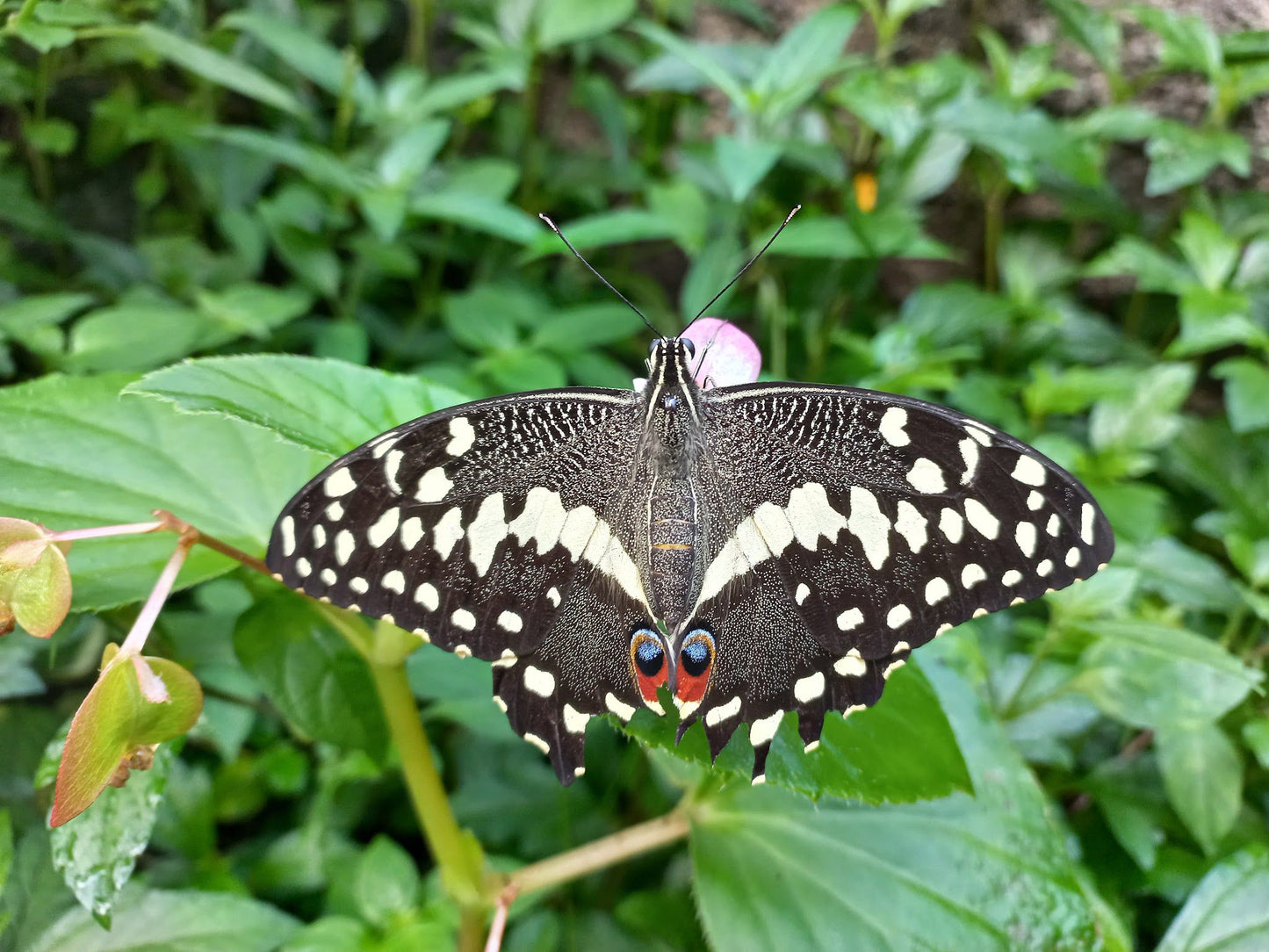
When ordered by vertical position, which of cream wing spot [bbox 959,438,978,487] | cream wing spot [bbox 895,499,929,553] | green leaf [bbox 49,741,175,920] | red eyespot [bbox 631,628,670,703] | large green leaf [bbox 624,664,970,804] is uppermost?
cream wing spot [bbox 959,438,978,487]

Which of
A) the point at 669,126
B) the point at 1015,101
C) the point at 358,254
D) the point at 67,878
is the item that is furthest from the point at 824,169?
the point at 67,878

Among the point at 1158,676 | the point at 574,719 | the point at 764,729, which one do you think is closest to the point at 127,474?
the point at 574,719

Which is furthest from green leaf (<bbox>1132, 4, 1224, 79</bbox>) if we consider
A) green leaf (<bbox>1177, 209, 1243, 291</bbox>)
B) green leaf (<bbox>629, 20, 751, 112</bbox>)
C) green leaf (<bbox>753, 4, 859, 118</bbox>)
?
green leaf (<bbox>629, 20, 751, 112</bbox>)

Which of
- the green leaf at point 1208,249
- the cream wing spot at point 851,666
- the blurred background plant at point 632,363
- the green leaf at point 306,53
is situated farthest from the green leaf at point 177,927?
the green leaf at point 1208,249

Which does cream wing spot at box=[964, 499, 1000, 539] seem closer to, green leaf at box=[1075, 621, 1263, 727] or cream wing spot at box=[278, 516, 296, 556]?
green leaf at box=[1075, 621, 1263, 727]

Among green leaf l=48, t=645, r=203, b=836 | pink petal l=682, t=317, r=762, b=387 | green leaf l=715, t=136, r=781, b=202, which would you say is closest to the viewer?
green leaf l=48, t=645, r=203, b=836

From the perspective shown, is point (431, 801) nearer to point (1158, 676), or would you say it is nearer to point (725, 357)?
point (725, 357)
